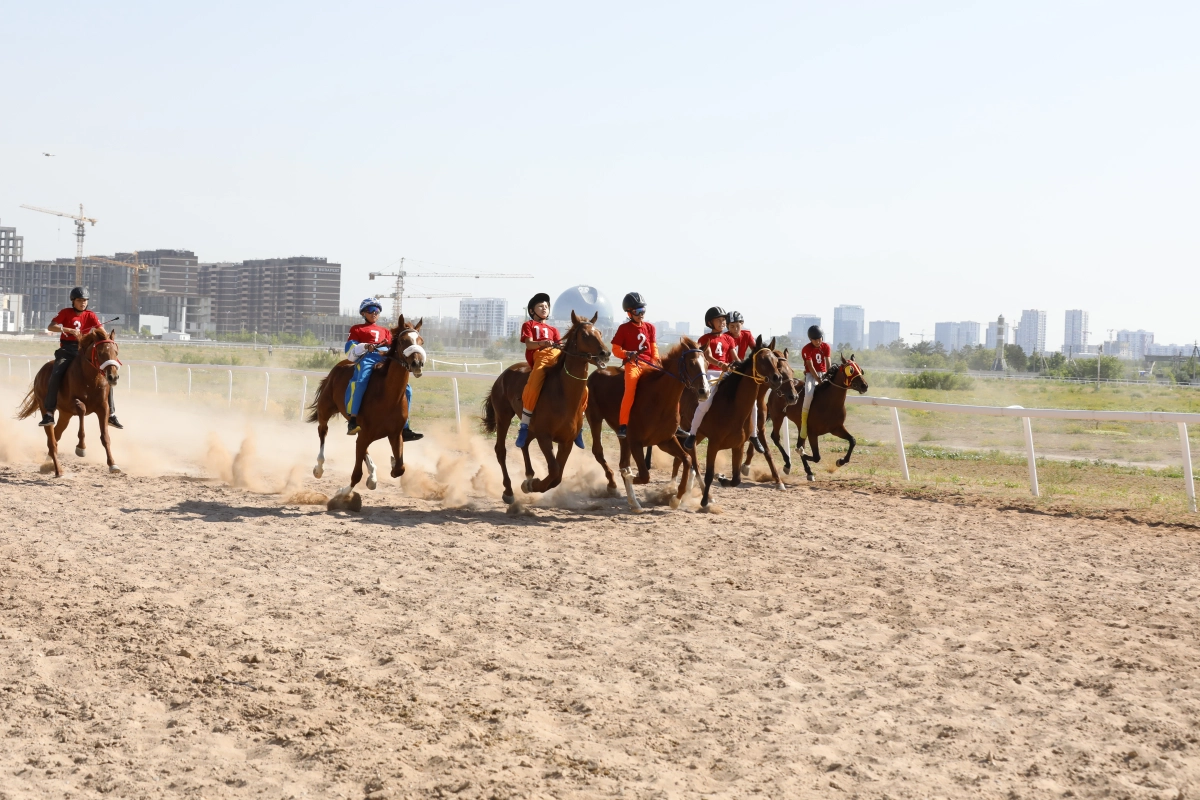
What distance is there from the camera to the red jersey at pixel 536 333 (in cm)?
1090

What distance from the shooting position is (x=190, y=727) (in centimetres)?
467

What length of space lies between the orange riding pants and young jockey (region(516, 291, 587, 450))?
1.57 feet

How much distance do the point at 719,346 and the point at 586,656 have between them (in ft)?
22.4

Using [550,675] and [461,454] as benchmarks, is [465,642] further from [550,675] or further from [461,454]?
[461,454]

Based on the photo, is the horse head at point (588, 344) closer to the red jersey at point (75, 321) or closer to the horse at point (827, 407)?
the horse at point (827, 407)

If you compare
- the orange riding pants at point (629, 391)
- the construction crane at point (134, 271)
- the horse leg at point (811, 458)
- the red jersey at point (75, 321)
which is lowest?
the horse leg at point (811, 458)

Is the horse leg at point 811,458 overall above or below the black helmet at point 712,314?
below

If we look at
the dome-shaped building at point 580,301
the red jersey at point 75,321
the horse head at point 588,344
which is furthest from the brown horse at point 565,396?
the dome-shaped building at point 580,301

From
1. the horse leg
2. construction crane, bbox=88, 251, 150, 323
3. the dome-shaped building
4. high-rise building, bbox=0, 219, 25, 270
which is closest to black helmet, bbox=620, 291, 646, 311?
the horse leg

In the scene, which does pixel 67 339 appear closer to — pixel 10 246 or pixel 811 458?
pixel 811 458

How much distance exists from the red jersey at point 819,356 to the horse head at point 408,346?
20.2 feet

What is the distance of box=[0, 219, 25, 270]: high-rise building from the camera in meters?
169

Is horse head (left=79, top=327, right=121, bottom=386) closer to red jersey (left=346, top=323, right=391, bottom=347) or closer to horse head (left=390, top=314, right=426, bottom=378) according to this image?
red jersey (left=346, top=323, right=391, bottom=347)

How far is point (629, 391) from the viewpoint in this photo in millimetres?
10789
